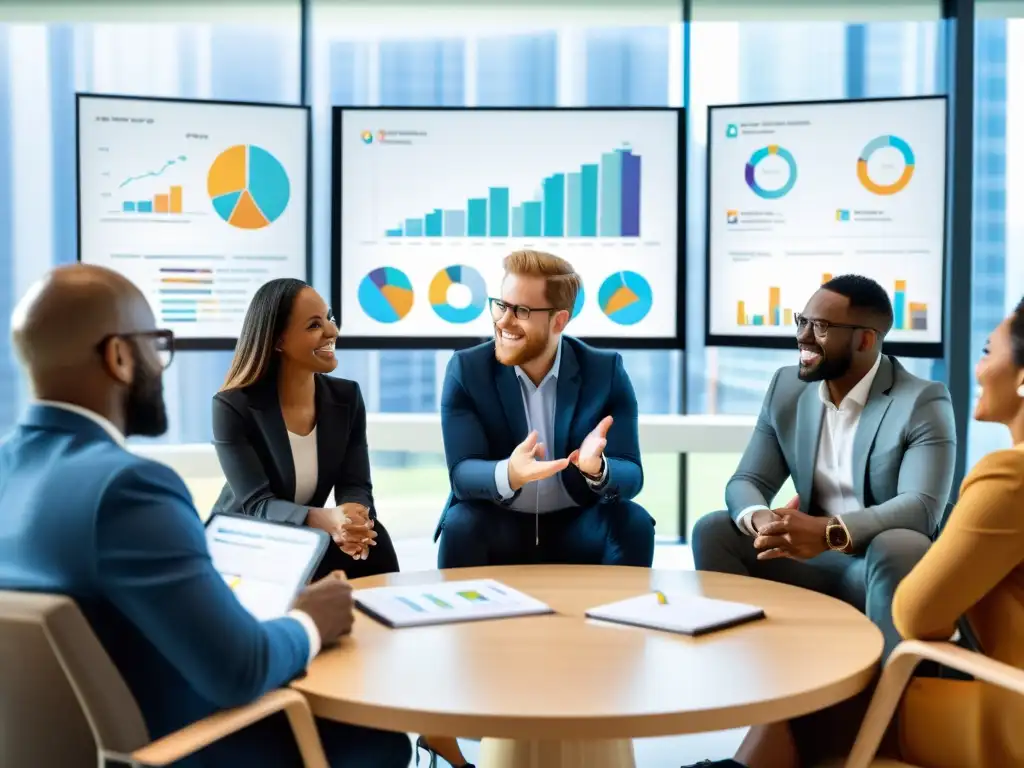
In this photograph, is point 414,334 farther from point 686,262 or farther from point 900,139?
point 900,139

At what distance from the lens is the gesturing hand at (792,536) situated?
9.70 feet

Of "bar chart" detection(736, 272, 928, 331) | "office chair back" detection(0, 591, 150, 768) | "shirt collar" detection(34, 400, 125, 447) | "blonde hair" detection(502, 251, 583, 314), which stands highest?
"blonde hair" detection(502, 251, 583, 314)

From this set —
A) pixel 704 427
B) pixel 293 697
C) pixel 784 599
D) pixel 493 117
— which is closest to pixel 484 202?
pixel 493 117

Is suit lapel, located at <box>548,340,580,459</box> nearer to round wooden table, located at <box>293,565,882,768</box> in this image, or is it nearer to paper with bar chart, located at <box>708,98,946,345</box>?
round wooden table, located at <box>293,565,882,768</box>

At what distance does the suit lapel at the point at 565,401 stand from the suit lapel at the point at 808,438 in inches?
28.6

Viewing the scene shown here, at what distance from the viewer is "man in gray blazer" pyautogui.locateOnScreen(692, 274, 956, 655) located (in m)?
2.98

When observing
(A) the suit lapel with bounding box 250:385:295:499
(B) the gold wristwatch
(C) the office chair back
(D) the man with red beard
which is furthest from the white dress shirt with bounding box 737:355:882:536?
(C) the office chair back

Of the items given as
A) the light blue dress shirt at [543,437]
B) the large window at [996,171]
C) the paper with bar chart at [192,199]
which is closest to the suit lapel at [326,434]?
the light blue dress shirt at [543,437]

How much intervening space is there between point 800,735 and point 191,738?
56.2 inches

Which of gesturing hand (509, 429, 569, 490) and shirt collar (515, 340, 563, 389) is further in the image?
shirt collar (515, 340, 563, 389)

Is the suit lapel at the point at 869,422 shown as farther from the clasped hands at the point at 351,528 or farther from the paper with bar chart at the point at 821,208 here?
the paper with bar chart at the point at 821,208

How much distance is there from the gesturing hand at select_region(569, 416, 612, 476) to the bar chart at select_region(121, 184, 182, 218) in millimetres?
2819

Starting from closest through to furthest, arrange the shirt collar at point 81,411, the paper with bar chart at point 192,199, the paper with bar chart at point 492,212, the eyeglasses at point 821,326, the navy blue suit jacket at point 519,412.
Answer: the shirt collar at point 81,411
the eyeglasses at point 821,326
the navy blue suit jacket at point 519,412
the paper with bar chart at point 192,199
the paper with bar chart at point 492,212

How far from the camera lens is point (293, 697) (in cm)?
170
